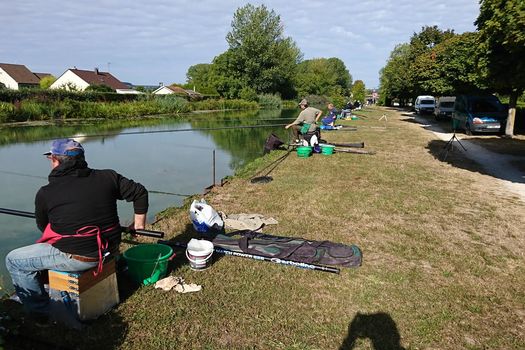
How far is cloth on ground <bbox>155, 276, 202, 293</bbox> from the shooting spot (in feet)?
12.8

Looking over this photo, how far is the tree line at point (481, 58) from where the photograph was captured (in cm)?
880

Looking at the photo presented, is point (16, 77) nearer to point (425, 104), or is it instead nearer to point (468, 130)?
point (425, 104)

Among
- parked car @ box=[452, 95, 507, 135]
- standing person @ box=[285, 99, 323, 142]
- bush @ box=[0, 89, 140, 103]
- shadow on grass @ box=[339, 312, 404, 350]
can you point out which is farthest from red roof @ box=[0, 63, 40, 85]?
shadow on grass @ box=[339, 312, 404, 350]

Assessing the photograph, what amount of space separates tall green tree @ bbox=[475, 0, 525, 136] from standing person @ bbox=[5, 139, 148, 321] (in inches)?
353

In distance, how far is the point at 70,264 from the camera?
3.15 m

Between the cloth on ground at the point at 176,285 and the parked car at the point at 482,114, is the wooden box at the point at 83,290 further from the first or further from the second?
the parked car at the point at 482,114

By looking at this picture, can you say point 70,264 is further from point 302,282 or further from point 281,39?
point 281,39

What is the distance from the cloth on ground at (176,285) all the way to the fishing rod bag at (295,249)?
0.89 metres

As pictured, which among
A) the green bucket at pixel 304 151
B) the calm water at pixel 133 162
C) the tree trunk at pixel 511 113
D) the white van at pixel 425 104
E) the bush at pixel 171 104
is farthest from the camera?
the bush at pixel 171 104

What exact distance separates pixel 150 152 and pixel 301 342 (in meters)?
12.5

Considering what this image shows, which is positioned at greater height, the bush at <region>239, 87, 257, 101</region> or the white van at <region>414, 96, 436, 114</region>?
the bush at <region>239, 87, 257, 101</region>

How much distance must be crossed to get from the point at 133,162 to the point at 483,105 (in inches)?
632

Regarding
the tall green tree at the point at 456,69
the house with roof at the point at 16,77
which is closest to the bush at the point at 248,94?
the tall green tree at the point at 456,69

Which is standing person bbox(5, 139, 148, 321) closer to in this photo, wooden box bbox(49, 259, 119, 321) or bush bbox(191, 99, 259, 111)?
wooden box bbox(49, 259, 119, 321)
